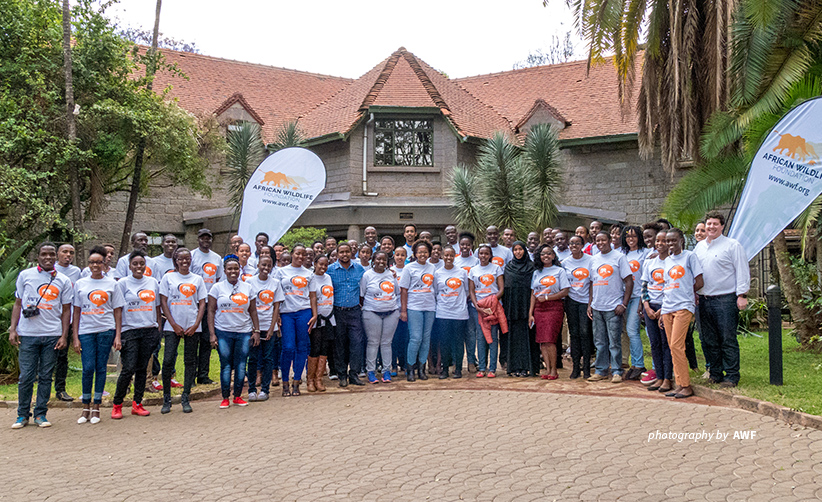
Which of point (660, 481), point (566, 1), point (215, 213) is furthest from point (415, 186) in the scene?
point (660, 481)

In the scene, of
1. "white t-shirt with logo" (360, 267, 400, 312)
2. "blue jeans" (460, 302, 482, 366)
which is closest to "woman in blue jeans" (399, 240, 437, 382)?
"white t-shirt with logo" (360, 267, 400, 312)

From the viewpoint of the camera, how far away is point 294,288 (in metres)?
8.77

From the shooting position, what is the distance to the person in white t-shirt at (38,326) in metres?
7.65

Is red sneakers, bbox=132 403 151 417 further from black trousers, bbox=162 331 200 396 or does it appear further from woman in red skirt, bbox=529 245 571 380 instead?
woman in red skirt, bbox=529 245 571 380

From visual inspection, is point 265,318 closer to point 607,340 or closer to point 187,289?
point 187,289

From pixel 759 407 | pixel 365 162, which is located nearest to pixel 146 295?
pixel 759 407

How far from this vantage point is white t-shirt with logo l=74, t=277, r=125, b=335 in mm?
7730

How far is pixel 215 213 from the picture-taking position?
23.2 metres

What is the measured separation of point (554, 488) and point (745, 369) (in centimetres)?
560

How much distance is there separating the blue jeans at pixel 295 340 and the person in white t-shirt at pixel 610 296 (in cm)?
356

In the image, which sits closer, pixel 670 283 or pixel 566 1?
pixel 670 283

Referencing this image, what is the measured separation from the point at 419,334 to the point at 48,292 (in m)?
4.41

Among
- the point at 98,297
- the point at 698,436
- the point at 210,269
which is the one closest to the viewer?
the point at 698,436

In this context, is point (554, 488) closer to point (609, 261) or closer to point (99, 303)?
point (609, 261)
